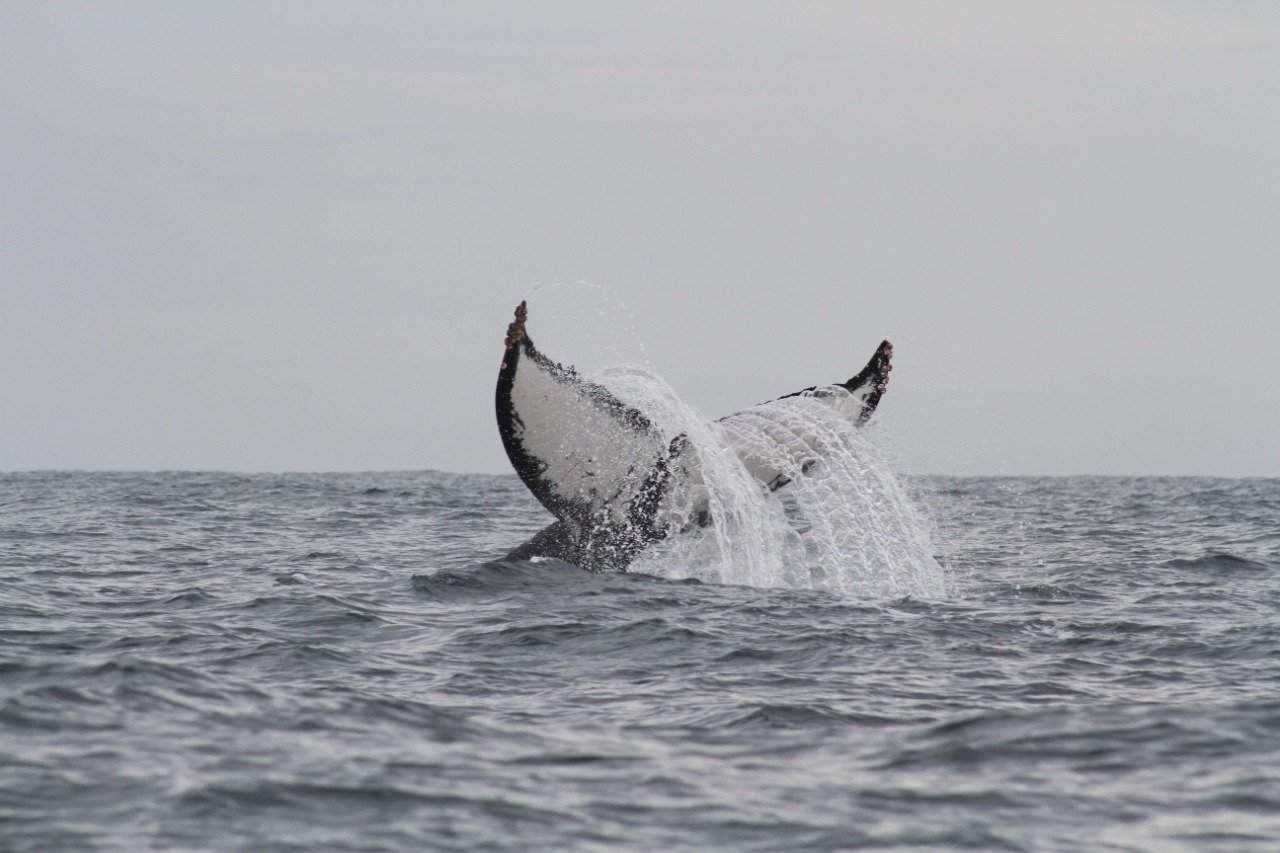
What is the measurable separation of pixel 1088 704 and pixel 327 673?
15.5ft

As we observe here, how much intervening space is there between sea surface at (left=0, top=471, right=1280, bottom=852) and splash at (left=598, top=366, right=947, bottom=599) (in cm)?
49

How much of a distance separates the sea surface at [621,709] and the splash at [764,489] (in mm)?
488

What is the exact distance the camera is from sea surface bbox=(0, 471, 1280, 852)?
22.4 ft

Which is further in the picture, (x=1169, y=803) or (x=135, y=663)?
(x=135, y=663)

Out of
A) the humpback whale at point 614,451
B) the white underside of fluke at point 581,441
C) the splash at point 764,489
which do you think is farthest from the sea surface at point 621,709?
the white underside of fluke at point 581,441

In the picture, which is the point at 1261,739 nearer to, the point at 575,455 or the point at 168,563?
the point at 575,455

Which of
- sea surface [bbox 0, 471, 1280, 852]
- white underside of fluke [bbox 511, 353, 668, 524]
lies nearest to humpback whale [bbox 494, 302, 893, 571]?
white underside of fluke [bbox 511, 353, 668, 524]

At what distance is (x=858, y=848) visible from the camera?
653 cm

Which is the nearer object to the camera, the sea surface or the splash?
the sea surface

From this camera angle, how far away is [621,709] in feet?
30.0

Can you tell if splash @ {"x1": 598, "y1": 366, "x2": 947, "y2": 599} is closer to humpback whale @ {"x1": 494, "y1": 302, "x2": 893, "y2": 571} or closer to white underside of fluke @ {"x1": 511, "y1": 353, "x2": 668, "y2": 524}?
humpback whale @ {"x1": 494, "y1": 302, "x2": 893, "y2": 571}

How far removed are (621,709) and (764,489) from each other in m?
3.28

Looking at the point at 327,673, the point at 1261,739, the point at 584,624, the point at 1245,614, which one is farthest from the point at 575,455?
the point at 1245,614

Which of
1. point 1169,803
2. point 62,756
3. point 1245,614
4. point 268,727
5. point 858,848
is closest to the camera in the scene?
point 858,848
